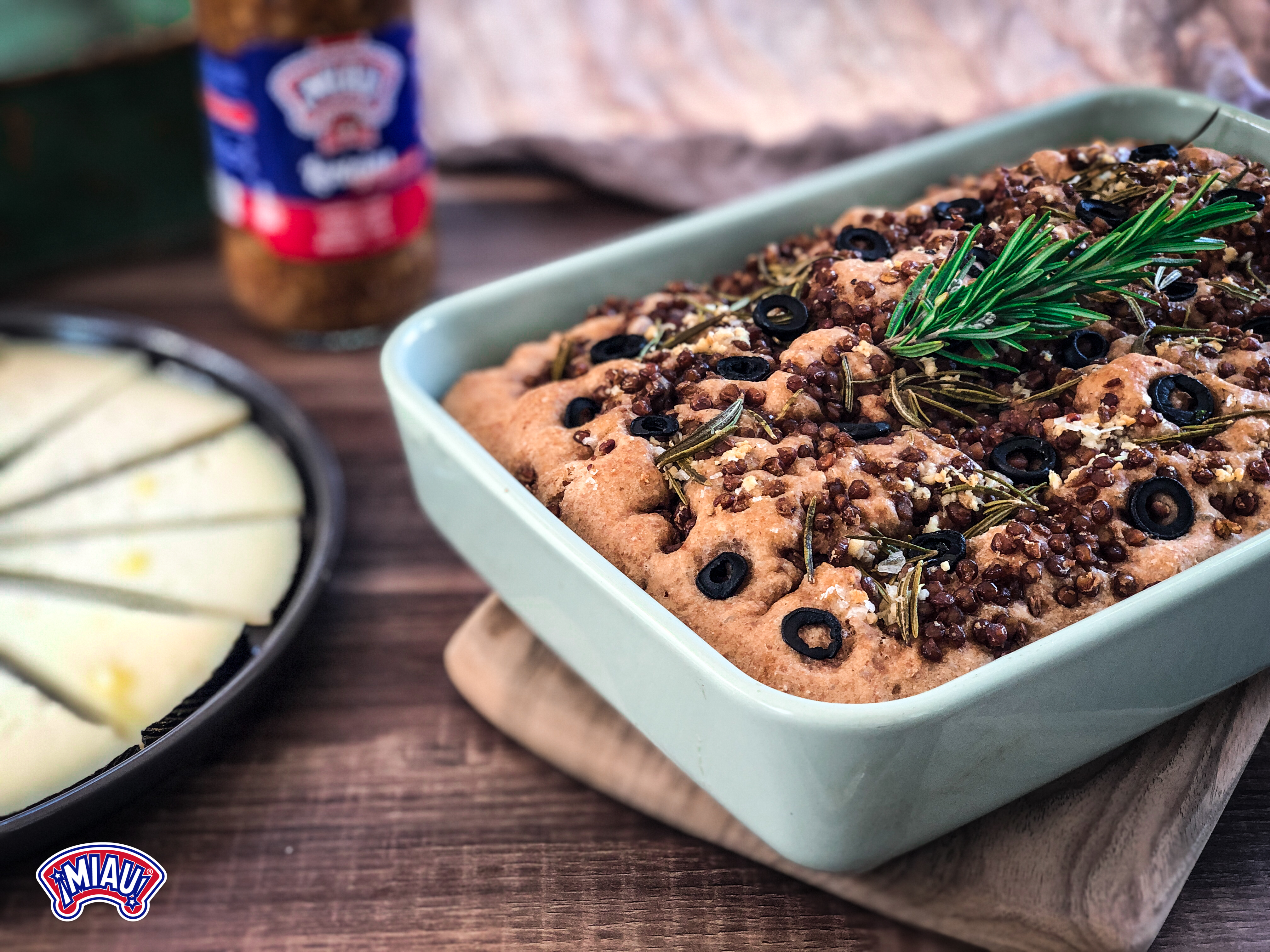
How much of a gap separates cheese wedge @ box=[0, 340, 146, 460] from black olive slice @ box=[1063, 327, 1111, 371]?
4.15 ft

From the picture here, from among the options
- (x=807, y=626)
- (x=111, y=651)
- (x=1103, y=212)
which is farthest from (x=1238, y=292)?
(x=111, y=651)

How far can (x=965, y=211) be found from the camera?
4.33 feet

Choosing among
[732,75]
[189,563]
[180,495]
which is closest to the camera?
[189,563]

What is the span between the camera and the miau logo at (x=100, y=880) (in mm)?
1107

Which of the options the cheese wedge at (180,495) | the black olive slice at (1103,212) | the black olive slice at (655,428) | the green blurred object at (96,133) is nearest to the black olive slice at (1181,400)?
the black olive slice at (1103,212)

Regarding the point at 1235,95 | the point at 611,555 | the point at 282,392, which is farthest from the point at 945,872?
the point at 282,392

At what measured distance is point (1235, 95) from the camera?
61.7 inches

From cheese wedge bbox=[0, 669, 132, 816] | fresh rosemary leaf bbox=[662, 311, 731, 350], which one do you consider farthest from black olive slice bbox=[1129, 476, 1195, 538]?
cheese wedge bbox=[0, 669, 132, 816]

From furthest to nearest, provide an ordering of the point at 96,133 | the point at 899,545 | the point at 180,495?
the point at 96,133 < the point at 180,495 < the point at 899,545

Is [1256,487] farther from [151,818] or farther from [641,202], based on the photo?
[641,202]

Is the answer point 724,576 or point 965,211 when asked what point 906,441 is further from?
point 965,211

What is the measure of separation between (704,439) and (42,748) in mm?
694

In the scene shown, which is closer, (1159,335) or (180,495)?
(1159,335)

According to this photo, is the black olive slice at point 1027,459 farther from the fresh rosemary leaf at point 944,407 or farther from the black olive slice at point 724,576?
the black olive slice at point 724,576
